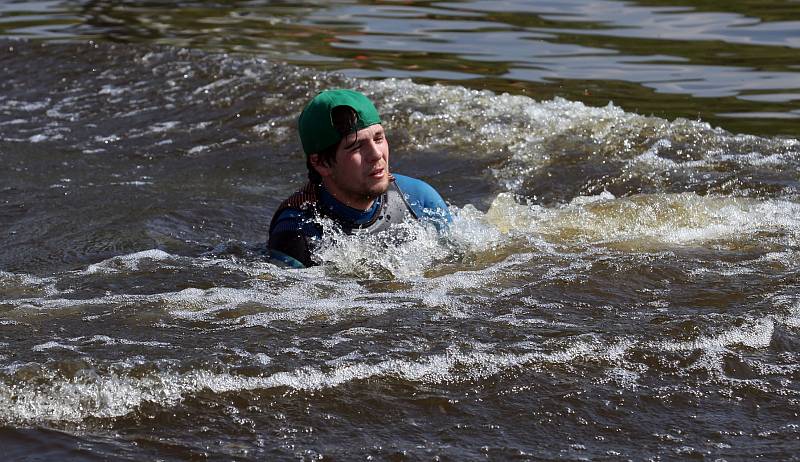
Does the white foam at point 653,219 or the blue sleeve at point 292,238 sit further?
the white foam at point 653,219

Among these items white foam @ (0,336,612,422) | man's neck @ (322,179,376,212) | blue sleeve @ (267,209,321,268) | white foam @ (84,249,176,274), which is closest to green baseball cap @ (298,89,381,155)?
man's neck @ (322,179,376,212)

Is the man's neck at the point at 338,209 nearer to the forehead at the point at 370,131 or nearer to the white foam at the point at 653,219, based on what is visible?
the forehead at the point at 370,131

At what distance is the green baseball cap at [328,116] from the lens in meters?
6.20

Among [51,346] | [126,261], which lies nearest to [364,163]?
[126,261]

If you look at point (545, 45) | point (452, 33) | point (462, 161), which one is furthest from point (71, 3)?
point (462, 161)

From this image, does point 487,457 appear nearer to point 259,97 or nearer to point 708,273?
point 708,273

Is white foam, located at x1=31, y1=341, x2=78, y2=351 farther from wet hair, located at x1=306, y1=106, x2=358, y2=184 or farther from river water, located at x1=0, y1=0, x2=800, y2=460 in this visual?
wet hair, located at x1=306, y1=106, x2=358, y2=184

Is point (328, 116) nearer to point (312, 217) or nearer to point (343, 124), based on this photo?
point (343, 124)

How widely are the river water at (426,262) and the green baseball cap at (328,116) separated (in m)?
0.54

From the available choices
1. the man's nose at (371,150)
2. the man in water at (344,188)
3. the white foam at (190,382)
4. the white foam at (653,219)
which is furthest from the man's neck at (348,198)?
the white foam at (190,382)

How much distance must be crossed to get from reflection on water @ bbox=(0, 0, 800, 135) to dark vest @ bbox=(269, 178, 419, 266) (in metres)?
4.59

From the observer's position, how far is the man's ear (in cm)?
640

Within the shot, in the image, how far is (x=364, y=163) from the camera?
6258 mm

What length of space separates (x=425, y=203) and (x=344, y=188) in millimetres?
557
